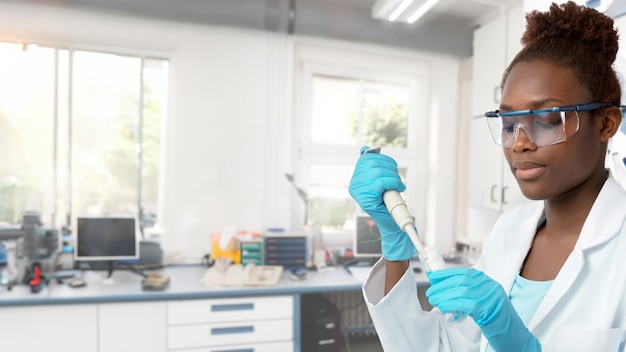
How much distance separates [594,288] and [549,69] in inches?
17.5

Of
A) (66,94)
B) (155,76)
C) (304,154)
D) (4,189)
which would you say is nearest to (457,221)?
(304,154)

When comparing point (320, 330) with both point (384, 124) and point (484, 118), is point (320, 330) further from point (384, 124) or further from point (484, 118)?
point (484, 118)

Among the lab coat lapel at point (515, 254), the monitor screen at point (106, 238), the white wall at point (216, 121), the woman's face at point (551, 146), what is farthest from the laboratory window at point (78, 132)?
the woman's face at point (551, 146)

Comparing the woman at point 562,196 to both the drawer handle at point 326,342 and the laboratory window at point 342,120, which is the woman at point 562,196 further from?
the laboratory window at point 342,120

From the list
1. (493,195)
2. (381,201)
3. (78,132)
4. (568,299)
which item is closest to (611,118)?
(568,299)

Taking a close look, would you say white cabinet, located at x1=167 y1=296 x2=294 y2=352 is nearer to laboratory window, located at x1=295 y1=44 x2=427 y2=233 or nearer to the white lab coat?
laboratory window, located at x1=295 y1=44 x2=427 y2=233

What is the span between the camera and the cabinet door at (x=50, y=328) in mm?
2068

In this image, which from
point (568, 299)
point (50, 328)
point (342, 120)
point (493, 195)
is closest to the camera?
point (568, 299)

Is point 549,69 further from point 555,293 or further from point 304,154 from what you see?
point 304,154

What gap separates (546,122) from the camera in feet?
2.48

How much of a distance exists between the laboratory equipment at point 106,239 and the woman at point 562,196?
2.32 meters

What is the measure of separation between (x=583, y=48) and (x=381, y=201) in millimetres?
528

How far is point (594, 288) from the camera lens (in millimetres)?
783

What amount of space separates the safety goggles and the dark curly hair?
5cm
